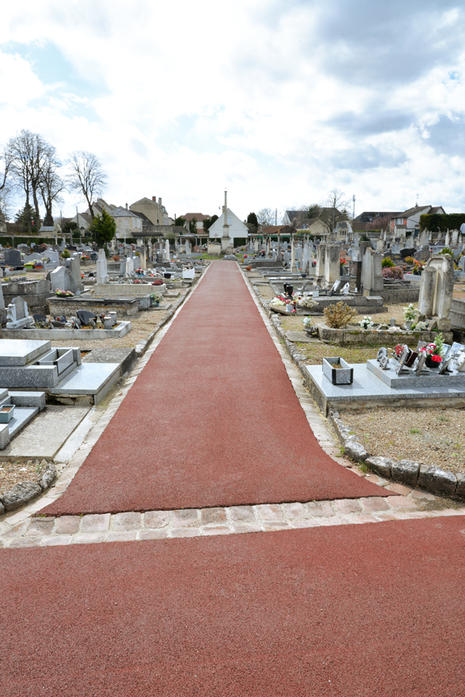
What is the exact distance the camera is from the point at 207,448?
578cm

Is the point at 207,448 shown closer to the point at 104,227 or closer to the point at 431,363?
the point at 431,363

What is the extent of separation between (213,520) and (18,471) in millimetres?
2417

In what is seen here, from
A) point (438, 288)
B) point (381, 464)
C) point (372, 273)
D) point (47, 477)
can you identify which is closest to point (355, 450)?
point (381, 464)

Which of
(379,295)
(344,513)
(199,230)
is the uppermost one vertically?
(199,230)

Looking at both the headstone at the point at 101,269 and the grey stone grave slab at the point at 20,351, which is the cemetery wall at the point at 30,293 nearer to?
the headstone at the point at 101,269

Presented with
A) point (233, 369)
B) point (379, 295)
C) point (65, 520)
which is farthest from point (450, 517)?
point (379, 295)

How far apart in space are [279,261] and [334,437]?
34479 millimetres

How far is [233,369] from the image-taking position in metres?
9.13

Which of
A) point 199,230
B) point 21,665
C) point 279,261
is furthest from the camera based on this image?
point 199,230

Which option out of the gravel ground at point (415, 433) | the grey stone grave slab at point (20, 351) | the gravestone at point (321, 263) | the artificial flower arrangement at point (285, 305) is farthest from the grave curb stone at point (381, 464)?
the gravestone at point (321, 263)

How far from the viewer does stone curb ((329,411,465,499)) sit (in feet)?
15.8

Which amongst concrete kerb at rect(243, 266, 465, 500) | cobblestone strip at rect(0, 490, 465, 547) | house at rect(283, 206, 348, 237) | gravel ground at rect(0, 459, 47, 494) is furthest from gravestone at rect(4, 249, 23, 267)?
house at rect(283, 206, 348, 237)

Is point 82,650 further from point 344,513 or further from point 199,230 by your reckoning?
point 199,230

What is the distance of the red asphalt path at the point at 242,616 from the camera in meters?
2.77
